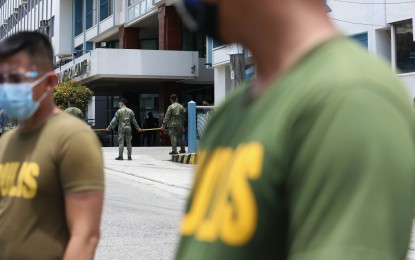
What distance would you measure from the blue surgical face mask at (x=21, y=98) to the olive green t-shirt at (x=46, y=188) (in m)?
0.19

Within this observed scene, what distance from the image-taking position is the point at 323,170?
100cm

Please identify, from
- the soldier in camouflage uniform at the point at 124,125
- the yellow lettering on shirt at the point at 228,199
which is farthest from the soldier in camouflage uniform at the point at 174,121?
the yellow lettering on shirt at the point at 228,199

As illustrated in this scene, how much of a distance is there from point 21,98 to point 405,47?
1619 centimetres

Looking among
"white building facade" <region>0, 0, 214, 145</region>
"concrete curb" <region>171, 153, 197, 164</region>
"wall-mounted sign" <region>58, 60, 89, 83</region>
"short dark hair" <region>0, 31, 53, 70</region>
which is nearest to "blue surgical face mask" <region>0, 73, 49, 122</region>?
"short dark hair" <region>0, 31, 53, 70</region>

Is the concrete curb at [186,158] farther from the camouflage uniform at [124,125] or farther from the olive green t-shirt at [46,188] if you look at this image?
the olive green t-shirt at [46,188]

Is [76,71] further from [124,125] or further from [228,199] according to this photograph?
[228,199]

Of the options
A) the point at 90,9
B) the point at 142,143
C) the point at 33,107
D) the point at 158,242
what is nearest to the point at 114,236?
the point at 158,242

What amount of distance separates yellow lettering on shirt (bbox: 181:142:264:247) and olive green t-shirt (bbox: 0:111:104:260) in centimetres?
133

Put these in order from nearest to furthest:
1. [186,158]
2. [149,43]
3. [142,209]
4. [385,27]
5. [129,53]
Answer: [142,209] → [385,27] → [186,158] → [129,53] → [149,43]

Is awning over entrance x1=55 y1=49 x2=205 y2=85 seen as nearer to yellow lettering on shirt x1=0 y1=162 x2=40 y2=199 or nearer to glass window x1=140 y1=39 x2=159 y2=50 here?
glass window x1=140 y1=39 x2=159 y2=50

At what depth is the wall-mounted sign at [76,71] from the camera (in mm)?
32938

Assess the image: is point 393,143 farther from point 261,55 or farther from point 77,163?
point 77,163

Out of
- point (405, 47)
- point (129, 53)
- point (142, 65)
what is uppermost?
point (129, 53)

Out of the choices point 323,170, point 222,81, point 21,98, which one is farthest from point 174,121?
point 323,170
